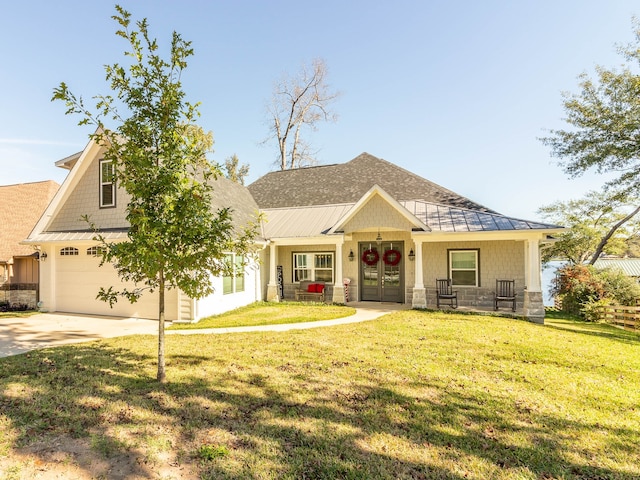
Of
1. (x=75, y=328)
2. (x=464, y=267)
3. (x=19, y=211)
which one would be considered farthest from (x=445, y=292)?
(x=19, y=211)

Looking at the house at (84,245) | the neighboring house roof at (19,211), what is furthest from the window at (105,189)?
the neighboring house roof at (19,211)

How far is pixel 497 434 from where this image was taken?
3.73 m

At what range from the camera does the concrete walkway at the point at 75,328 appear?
26.0ft

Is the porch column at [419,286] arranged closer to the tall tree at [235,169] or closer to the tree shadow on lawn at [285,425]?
the tree shadow on lawn at [285,425]

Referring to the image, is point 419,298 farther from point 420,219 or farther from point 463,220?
point 463,220

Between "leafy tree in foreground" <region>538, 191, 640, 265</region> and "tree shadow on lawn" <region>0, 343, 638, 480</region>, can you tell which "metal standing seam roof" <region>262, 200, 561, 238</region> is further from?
"leafy tree in foreground" <region>538, 191, 640, 265</region>

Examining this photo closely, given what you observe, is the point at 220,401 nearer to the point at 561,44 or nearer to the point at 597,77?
the point at 561,44

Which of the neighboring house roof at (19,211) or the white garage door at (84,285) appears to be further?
the neighboring house roof at (19,211)

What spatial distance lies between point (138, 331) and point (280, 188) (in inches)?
499

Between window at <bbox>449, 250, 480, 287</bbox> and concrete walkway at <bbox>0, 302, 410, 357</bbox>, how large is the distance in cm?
389

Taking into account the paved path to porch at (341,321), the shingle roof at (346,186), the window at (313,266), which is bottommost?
the paved path to porch at (341,321)

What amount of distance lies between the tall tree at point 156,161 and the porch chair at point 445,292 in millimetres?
10653

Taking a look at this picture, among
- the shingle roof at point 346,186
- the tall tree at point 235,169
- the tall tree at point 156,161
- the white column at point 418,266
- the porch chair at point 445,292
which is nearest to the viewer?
the tall tree at point 156,161

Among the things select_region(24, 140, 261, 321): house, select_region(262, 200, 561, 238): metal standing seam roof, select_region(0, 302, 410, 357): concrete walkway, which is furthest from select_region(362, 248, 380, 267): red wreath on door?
select_region(24, 140, 261, 321): house
